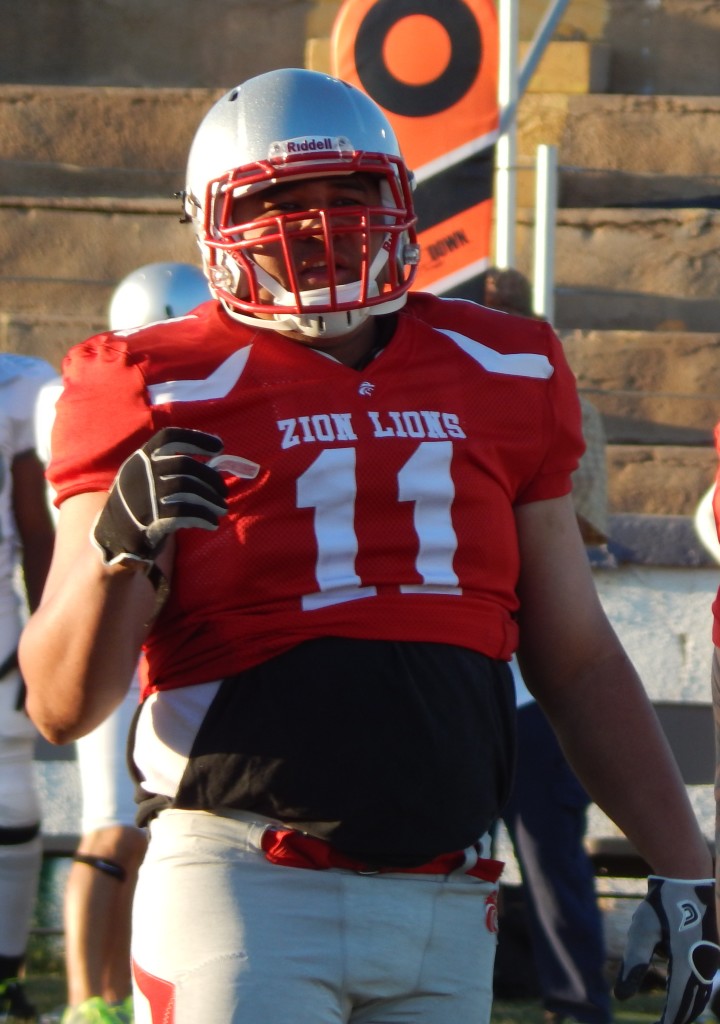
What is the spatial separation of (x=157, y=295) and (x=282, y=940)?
7.93ft

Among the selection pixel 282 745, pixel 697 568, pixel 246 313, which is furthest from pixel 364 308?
pixel 697 568

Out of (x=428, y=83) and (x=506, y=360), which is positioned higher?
(x=506, y=360)

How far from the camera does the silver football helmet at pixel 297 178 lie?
1.96 m

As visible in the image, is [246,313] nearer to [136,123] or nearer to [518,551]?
[518,551]

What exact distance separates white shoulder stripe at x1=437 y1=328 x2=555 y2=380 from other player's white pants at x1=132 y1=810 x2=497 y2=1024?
585 millimetres

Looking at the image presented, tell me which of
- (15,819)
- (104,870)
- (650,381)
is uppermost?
(104,870)

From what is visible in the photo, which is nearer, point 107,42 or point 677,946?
point 677,946

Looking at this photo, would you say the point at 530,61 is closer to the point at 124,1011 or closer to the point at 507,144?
the point at 507,144

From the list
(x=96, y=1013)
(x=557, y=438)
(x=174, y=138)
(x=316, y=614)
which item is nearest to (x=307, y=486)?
(x=316, y=614)

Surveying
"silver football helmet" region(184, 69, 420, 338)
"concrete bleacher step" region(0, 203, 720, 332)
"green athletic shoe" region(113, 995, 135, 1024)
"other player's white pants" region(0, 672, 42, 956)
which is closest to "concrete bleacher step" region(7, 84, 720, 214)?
"concrete bleacher step" region(0, 203, 720, 332)

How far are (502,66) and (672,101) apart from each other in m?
2.73

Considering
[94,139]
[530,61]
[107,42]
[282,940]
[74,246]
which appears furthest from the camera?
[107,42]

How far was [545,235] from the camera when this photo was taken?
604 centimetres

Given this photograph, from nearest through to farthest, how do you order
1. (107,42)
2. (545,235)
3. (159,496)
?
1. (159,496)
2. (545,235)
3. (107,42)
